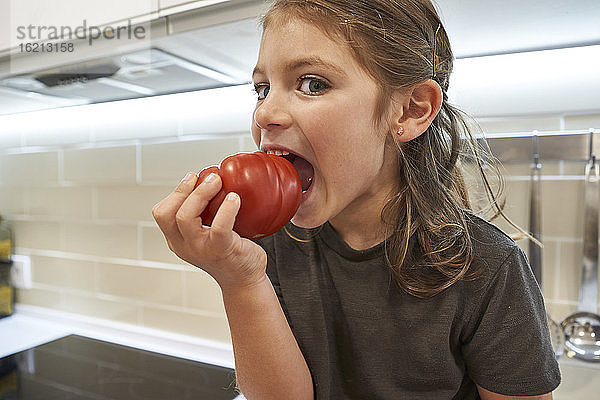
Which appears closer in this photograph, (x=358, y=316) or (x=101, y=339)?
(x=358, y=316)

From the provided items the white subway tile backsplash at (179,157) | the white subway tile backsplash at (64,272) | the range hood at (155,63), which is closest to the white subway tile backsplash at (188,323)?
the white subway tile backsplash at (64,272)

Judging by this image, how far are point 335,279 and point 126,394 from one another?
0.60 m

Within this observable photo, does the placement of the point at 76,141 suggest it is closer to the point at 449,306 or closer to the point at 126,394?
the point at 126,394

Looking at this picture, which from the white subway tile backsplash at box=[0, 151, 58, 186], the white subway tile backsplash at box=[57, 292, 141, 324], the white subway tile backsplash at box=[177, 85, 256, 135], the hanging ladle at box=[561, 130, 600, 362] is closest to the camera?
the hanging ladle at box=[561, 130, 600, 362]

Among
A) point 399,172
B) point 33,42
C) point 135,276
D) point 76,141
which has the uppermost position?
point 33,42

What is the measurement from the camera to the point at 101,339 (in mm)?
1421

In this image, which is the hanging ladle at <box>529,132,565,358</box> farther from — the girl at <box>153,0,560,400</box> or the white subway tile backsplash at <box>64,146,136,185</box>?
the white subway tile backsplash at <box>64,146,136,185</box>

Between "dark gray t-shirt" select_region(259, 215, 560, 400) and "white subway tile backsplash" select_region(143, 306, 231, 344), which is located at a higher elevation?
"dark gray t-shirt" select_region(259, 215, 560, 400)

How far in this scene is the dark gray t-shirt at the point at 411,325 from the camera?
26.5 inches

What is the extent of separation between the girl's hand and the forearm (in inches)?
2.4

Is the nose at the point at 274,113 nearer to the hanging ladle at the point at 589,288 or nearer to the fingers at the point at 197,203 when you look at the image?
the fingers at the point at 197,203

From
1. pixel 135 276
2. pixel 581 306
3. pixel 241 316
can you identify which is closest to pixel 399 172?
pixel 241 316

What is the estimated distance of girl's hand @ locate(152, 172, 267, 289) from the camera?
0.53m

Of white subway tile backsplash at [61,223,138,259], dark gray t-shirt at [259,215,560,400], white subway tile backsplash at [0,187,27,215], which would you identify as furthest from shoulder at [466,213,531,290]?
white subway tile backsplash at [0,187,27,215]
